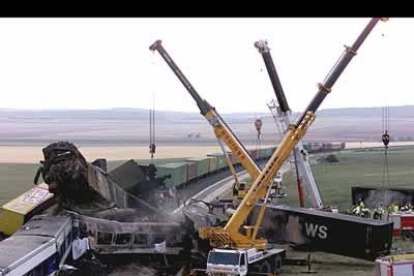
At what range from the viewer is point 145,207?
3425 centimetres

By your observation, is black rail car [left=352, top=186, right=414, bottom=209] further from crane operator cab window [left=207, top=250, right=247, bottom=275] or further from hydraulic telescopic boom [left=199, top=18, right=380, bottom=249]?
crane operator cab window [left=207, top=250, right=247, bottom=275]

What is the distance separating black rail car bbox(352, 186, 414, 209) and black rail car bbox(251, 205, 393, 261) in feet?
43.1

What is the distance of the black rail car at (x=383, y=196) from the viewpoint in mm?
42375

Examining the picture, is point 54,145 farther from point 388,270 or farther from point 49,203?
point 388,270

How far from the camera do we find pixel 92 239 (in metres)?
27.1

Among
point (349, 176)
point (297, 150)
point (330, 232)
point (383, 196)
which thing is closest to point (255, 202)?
point (330, 232)

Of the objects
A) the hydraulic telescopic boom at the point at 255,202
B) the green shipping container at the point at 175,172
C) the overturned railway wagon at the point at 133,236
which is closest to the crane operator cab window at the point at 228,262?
the hydraulic telescopic boom at the point at 255,202

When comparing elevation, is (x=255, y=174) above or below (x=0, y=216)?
above
